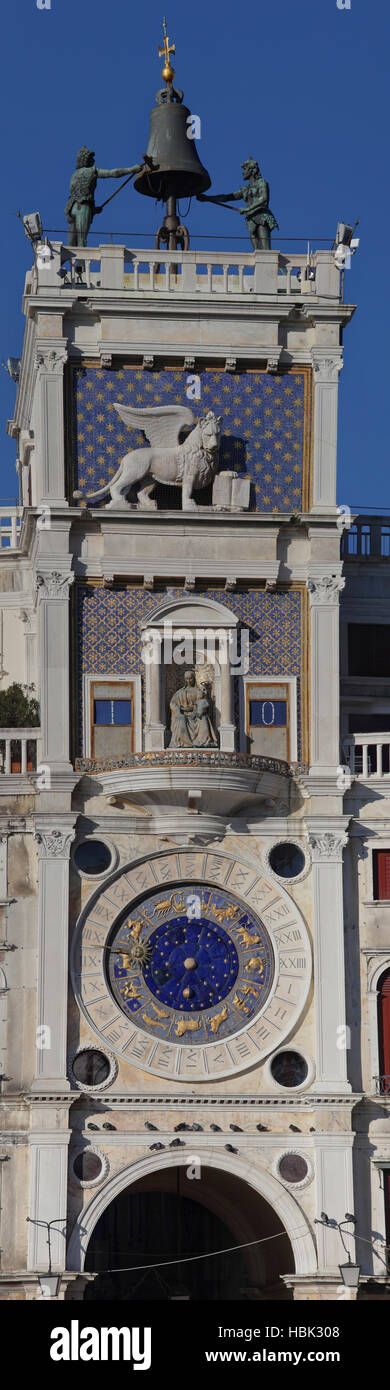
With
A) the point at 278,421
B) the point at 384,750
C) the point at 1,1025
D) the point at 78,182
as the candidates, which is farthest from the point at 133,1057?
the point at 78,182

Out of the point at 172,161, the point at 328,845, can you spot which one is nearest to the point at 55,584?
the point at 328,845

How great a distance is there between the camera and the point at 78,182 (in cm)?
6034

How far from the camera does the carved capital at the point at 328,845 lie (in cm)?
5694

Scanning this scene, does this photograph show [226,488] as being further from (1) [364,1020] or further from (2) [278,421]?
(1) [364,1020]

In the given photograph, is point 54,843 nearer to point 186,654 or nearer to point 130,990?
point 130,990

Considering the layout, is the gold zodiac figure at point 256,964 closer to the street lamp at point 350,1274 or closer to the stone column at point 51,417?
the street lamp at point 350,1274

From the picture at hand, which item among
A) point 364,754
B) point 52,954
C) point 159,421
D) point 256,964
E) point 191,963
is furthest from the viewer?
point 159,421

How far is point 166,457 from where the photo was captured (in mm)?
58000

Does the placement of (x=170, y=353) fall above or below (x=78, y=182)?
below

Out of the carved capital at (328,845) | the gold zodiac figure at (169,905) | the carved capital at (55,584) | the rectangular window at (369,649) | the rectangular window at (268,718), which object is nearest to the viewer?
the gold zodiac figure at (169,905)

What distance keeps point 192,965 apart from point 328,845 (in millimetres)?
3265

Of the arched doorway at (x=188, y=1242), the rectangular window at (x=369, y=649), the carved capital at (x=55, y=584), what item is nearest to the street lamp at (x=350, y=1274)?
the arched doorway at (x=188, y=1242)

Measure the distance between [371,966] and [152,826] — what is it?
184 inches

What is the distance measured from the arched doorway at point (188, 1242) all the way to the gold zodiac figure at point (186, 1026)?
2.52 meters
